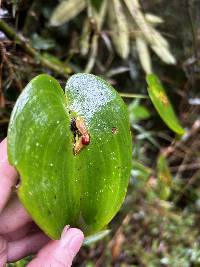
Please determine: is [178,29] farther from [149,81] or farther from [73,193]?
[73,193]

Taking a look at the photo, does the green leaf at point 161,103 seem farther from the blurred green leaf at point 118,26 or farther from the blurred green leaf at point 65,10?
the blurred green leaf at point 65,10

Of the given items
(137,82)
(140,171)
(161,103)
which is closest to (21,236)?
(161,103)

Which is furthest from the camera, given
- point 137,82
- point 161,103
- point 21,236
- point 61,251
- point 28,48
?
point 137,82

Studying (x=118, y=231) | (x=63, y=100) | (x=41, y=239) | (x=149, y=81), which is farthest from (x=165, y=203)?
(x=63, y=100)

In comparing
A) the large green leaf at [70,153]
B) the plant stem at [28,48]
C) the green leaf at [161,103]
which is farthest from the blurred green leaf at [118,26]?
the large green leaf at [70,153]

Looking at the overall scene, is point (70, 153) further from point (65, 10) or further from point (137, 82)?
point (137, 82)

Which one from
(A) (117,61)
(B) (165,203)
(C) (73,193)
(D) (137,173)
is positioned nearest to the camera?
(C) (73,193)

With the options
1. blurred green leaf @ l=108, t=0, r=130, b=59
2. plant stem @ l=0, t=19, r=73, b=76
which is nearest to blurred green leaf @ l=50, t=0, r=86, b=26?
blurred green leaf @ l=108, t=0, r=130, b=59
